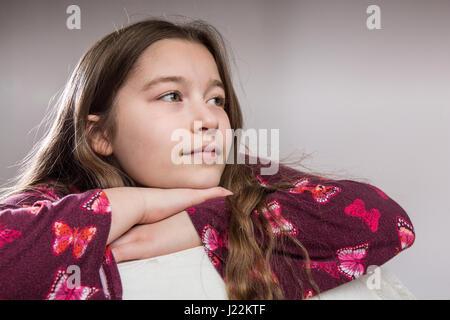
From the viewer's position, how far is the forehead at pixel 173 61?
42.1 inches

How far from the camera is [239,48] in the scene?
1.90 metres

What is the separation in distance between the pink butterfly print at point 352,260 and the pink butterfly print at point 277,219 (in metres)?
0.10

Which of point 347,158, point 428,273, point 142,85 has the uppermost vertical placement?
point 142,85

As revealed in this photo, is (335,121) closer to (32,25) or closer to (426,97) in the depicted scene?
(426,97)

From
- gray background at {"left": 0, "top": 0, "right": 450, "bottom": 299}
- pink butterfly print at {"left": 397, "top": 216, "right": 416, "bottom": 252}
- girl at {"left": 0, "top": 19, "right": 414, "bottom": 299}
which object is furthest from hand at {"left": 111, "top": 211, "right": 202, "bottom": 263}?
gray background at {"left": 0, "top": 0, "right": 450, "bottom": 299}

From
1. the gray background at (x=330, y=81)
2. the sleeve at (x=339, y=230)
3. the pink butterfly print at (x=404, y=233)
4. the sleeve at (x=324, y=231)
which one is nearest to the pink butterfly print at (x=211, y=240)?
the sleeve at (x=324, y=231)

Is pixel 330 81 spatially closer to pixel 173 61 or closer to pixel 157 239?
pixel 173 61

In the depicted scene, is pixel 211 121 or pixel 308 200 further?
pixel 211 121

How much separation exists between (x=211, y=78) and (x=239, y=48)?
2.74 ft

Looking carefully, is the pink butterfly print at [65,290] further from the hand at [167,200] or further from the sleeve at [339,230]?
the sleeve at [339,230]

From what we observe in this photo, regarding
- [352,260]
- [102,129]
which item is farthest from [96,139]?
[352,260]

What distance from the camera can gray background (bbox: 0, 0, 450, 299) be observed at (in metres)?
1.74

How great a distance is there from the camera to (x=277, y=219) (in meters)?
0.87

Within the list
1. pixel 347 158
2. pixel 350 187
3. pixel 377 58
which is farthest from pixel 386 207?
pixel 377 58
